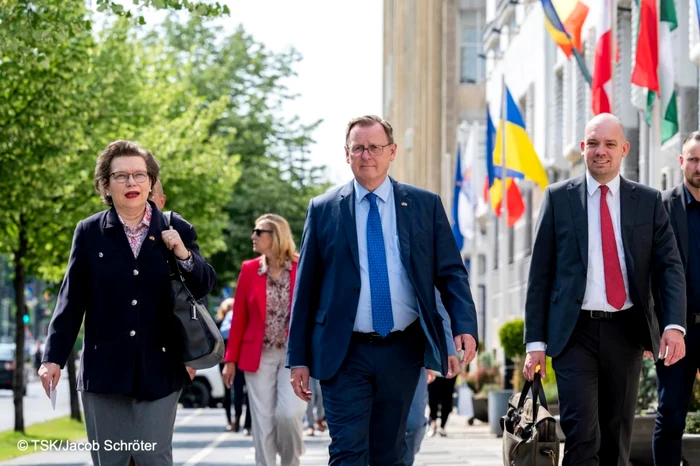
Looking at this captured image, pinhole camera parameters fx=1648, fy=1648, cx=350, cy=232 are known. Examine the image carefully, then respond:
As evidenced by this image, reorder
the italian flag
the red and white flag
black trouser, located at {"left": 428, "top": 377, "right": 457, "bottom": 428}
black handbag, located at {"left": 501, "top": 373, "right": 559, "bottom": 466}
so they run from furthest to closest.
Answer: black trouser, located at {"left": 428, "top": 377, "right": 457, "bottom": 428} → the red and white flag → the italian flag → black handbag, located at {"left": 501, "top": 373, "right": 559, "bottom": 466}

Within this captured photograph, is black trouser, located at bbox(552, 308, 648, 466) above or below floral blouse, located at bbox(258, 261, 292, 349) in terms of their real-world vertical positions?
A: below

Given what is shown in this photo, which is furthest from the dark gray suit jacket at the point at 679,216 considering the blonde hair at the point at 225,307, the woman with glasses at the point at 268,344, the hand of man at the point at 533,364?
the blonde hair at the point at 225,307

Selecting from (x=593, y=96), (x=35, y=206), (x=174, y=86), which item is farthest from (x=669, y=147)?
(x=174, y=86)

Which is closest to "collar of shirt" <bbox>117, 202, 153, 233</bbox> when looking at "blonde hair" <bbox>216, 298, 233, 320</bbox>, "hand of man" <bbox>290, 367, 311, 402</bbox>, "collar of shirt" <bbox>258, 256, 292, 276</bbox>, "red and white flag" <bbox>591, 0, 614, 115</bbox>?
"hand of man" <bbox>290, 367, 311, 402</bbox>

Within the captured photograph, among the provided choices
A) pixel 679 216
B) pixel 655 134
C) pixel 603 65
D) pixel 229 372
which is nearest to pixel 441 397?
pixel 603 65

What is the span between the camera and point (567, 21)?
865 inches

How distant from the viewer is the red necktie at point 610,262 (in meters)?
8.62

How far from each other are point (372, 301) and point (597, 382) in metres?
1.42

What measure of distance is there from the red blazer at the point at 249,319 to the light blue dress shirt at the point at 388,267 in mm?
4394

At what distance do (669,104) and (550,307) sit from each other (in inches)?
320

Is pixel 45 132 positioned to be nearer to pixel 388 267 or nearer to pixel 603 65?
pixel 603 65

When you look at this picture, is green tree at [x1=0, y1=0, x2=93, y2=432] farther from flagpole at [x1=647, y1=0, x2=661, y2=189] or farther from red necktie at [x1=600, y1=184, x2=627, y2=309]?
red necktie at [x1=600, y1=184, x2=627, y2=309]

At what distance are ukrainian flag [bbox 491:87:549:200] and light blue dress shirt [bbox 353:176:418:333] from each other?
17.6 meters

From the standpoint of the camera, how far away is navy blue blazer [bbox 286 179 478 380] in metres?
7.97
